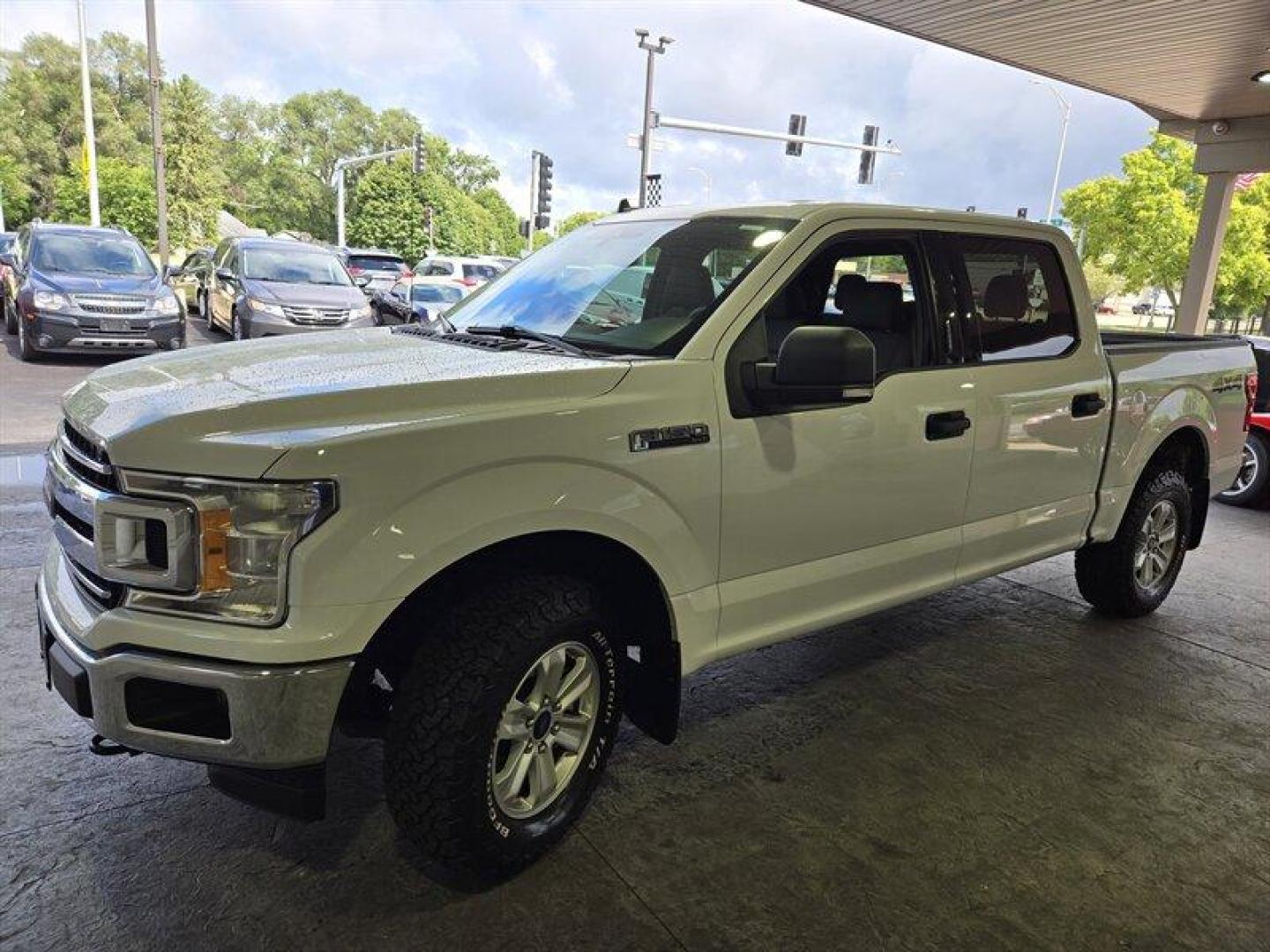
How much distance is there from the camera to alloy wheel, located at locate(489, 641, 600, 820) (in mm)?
2438

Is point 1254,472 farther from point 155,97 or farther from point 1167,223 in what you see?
point 1167,223

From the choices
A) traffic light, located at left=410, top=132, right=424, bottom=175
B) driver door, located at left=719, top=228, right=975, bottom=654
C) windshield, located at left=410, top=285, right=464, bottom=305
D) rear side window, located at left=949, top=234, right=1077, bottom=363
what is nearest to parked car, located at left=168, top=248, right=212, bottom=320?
windshield, located at left=410, top=285, right=464, bottom=305

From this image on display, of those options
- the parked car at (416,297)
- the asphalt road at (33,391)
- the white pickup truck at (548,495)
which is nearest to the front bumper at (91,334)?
the asphalt road at (33,391)

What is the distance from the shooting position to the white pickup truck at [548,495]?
1987 millimetres

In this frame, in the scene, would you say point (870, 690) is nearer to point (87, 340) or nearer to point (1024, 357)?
point (1024, 357)

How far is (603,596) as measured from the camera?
8.75ft

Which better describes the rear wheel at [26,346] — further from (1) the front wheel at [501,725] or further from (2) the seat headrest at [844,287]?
(1) the front wheel at [501,725]

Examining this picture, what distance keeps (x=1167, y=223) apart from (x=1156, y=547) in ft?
90.0

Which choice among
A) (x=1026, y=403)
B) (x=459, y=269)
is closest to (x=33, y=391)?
(x=1026, y=403)

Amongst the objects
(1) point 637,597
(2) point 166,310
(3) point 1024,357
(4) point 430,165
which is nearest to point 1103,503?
(3) point 1024,357

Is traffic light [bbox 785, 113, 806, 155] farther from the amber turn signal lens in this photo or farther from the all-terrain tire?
the amber turn signal lens

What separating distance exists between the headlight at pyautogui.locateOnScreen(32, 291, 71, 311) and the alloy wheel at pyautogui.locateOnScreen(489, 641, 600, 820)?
34.4 ft

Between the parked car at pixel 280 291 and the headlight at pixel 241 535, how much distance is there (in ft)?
31.4

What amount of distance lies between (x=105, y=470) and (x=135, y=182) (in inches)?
1893
